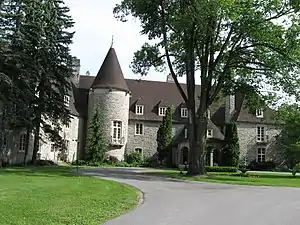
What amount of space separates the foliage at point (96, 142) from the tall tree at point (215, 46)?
63.3 feet

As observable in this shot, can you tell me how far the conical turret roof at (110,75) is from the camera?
5331 centimetres

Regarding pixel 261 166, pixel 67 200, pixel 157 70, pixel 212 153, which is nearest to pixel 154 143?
pixel 212 153

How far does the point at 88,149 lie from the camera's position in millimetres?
49625

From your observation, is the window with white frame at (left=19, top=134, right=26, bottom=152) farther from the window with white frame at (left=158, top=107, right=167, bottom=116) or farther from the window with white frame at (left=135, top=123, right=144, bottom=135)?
the window with white frame at (left=158, top=107, right=167, bottom=116)

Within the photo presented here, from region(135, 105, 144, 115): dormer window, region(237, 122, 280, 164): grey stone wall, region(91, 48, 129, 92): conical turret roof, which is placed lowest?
region(237, 122, 280, 164): grey stone wall

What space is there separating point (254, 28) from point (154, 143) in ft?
103

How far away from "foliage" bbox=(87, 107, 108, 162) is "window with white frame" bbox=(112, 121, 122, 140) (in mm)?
2410

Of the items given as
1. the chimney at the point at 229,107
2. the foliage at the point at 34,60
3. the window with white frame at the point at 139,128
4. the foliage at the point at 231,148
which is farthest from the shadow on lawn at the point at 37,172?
the chimney at the point at 229,107

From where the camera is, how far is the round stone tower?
53.0 meters

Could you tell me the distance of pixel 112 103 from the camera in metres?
53.2

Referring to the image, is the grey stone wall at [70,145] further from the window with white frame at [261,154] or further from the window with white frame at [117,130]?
the window with white frame at [261,154]

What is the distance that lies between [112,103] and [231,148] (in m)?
14.7

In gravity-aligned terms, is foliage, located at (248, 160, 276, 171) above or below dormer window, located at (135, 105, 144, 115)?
below

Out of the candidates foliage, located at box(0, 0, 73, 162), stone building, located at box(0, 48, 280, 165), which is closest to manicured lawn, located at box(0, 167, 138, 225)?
foliage, located at box(0, 0, 73, 162)
